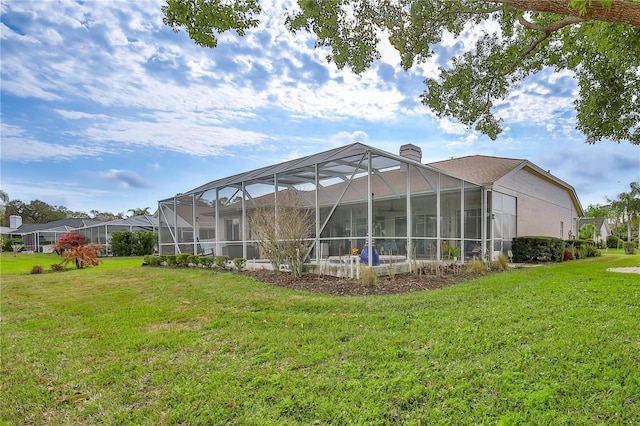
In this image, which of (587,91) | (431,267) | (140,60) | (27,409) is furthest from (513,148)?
(27,409)

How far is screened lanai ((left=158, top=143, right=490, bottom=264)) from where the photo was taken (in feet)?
33.3

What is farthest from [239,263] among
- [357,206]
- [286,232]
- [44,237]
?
[44,237]

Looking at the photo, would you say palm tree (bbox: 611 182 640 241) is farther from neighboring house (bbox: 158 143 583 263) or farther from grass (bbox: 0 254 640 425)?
grass (bbox: 0 254 640 425)

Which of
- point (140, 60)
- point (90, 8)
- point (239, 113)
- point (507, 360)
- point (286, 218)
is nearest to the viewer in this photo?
point (507, 360)

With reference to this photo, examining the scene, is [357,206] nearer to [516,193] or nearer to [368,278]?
[368,278]

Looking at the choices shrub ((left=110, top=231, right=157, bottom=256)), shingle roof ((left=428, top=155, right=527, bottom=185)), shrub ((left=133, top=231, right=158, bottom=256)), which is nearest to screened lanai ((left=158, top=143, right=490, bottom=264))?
shingle roof ((left=428, top=155, right=527, bottom=185))

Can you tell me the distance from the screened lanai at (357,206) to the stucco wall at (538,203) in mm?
3193

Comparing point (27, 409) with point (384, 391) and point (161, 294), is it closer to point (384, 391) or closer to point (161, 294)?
point (384, 391)

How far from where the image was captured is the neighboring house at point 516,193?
47.1 ft

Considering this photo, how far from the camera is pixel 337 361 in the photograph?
3500 millimetres

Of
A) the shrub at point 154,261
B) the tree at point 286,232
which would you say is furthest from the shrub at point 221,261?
the shrub at point 154,261

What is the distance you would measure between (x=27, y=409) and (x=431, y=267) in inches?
366

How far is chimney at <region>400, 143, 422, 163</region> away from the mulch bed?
19.6 ft

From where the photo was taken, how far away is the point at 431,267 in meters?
9.94
